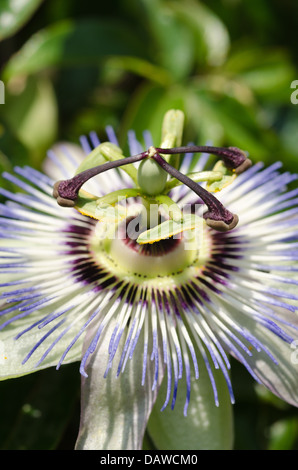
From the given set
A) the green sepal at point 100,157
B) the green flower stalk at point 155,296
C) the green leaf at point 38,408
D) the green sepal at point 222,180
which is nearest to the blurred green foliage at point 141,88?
the green leaf at point 38,408

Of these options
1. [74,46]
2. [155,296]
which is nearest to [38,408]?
[155,296]

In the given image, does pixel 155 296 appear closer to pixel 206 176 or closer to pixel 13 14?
pixel 206 176

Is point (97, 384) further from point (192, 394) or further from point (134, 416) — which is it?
point (192, 394)

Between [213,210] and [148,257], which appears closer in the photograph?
[213,210]

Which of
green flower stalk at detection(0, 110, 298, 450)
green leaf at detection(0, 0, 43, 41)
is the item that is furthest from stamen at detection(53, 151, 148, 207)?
green leaf at detection(0, 0, 43, 41)

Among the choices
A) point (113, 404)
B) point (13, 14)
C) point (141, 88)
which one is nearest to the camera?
point (113, 404)

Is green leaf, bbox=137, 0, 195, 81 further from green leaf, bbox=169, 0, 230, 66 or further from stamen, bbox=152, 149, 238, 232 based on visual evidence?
stamen, bbox=152, 149, 238, 232

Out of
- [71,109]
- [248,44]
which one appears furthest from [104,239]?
[248,44]
